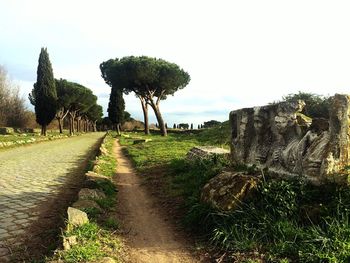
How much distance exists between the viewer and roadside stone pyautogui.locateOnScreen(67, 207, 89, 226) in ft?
21.1

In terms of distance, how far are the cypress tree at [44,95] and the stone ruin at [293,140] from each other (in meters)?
38.3

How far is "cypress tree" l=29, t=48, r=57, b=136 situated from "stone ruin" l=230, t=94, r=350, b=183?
38.3m

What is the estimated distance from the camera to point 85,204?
312 inches

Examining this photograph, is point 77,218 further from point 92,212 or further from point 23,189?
point 23,189

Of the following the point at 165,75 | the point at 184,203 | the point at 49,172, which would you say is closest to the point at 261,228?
the point at 184,203

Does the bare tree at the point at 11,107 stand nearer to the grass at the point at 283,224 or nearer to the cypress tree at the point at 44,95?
the cypress tree at the point at 44,95

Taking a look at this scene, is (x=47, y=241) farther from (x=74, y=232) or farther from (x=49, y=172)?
(x=49, y=172)

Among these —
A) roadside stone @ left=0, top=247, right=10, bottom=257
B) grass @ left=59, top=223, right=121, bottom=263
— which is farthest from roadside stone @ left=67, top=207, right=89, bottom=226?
roadside stone @ left=0, top=247, right=10, bottom=257

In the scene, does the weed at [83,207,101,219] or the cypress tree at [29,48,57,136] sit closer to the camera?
the weed at [83,207,101,219]

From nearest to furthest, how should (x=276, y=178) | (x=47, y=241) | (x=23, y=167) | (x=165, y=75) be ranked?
(x=47, y=241) → (x=276, y=178) → (x=23, y=167) → (x=165, y=75)

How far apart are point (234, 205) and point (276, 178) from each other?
1445 millimetres

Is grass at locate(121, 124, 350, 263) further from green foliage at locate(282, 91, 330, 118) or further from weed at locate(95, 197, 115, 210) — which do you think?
green foliage at locate(282, 91, 330, 118)

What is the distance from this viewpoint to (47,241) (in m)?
6.25

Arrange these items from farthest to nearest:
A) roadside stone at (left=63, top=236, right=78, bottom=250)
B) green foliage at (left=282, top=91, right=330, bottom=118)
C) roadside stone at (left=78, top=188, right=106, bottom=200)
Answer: green foliage at (left=282, top=91, right=330, bottom=118) < roadside stone at (left=78, top=188, right=106, bottom=200) < roadside stone at (left=63, top=236, right=78, bottom=250)
